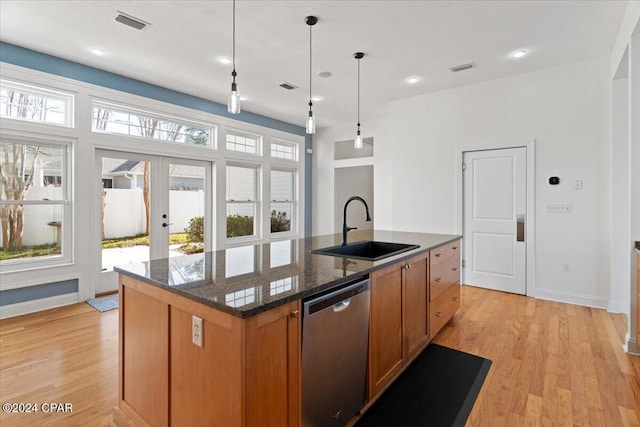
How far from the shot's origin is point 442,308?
9.47 ft

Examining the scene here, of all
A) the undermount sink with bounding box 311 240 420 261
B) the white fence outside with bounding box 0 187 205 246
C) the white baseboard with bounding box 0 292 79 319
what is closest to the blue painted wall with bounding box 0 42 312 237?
the white fence outside with bounding box 0 187 205 246

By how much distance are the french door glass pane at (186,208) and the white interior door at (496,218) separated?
4.04 metres

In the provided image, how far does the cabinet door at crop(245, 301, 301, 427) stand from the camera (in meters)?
1.14

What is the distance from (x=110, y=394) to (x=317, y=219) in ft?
17.6

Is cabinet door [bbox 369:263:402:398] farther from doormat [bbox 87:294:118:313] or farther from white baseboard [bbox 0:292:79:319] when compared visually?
white baseboard [bbox 0:292:79:319]

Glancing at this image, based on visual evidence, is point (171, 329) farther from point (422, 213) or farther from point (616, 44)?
point (616, 44)

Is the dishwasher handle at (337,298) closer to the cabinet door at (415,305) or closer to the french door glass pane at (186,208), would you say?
the cabinet door at (415,305)

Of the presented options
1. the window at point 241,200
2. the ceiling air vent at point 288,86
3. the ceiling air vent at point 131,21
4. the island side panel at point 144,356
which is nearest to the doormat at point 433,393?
the island side panel at point 144,356

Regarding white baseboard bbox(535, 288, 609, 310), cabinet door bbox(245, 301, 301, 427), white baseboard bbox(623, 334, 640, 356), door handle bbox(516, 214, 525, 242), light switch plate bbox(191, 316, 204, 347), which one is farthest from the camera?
door handle bbox(516, 214, 525, 242)

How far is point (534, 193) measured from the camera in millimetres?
4117

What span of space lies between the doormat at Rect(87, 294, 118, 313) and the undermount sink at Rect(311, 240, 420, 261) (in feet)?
9.31

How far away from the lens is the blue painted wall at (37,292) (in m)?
3.44

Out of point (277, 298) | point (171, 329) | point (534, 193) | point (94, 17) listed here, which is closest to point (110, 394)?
point (171, 329)

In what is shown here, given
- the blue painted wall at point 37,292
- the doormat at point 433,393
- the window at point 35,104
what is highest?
the window at point 35,104
